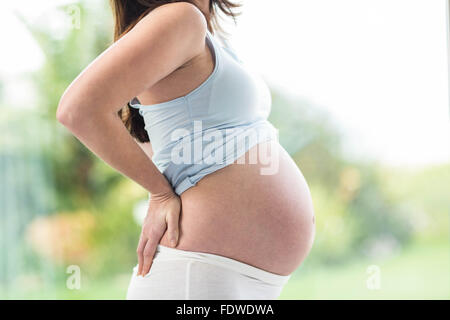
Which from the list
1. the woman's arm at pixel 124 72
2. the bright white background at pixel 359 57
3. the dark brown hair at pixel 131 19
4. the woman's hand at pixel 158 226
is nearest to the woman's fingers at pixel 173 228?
the woman's hand at pixel 158 226

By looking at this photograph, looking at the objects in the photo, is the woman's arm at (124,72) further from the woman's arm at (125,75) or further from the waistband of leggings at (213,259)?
the waistband of leggings at (213,259)

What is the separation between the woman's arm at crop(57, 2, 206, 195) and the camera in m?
0.64

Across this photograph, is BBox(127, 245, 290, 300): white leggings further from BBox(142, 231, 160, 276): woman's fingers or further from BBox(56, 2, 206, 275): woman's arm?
BBox(56, 2, 206, 275): woman's arm

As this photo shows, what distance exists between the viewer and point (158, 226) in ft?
2.39

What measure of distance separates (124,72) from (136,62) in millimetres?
Answer: 20

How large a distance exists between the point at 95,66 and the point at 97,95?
0.04 m

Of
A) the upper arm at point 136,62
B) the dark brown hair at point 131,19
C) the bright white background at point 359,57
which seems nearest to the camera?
the upper arm at point 136,62

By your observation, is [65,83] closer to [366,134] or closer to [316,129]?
[316,129]

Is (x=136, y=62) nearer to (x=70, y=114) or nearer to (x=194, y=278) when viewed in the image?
(x=70, y=114)

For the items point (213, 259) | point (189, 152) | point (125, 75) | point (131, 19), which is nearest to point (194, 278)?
point (213, 259)

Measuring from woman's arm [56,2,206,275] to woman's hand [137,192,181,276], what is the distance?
0.07m

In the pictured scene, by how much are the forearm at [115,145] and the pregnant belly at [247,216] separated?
0.20 feet

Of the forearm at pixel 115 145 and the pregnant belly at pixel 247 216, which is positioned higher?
the forearm at pixel 115 145

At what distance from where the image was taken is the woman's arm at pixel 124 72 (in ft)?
2.10
